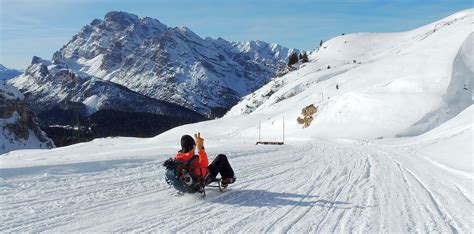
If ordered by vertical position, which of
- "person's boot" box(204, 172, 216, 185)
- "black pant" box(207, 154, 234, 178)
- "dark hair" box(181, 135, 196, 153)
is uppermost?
"dark hair" box(181, 135, 196, 153)

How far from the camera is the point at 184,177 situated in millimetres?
9242

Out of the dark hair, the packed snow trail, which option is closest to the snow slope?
the packed snow trail

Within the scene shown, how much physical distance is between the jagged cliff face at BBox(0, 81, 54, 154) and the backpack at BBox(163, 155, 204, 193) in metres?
131

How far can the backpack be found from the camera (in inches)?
364

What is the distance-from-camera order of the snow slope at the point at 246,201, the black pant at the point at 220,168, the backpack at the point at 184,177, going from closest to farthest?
1. the snow slope at the point at 246,201
2. the backpack at the point at 184,177
3. the black pant at the point at 220,168

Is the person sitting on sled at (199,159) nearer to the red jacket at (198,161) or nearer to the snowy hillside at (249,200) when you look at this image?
the red jacket at (198,161)

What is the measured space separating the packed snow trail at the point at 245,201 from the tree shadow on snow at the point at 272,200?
0.02m

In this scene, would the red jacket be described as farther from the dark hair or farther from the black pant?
the black pant

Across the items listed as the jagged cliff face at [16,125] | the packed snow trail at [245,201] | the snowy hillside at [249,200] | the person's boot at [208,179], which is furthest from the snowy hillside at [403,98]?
the jagged cliff face at [16,125]

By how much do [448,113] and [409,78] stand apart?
9.92 metres

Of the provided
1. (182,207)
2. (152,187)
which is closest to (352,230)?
(182,207)

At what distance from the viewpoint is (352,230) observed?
24.0 feet

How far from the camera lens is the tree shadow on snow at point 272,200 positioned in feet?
29.8

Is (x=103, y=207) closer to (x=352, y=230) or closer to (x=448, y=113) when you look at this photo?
(x=352, y=230)
